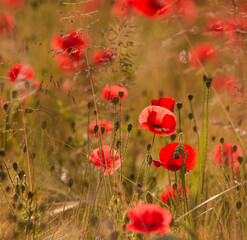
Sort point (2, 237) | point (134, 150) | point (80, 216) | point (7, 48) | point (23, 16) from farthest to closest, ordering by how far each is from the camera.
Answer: point (23, 16), point (7, 48), point (134, 150), point (80, 216), point (2, 237)

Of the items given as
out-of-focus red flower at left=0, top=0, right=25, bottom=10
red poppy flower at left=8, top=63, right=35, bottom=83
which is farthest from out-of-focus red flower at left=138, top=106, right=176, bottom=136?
out-of-focus red flower at left=0, top=0, right=25, bottom=10

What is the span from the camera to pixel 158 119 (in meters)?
0.94

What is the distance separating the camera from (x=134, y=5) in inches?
71.1

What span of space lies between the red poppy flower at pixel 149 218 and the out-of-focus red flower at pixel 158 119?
239 millimetres

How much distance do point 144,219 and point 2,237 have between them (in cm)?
32

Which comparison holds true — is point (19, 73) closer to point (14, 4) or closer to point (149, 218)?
point (149, 218)

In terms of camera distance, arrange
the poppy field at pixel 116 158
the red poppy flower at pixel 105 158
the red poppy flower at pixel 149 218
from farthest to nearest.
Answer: the red poppy flower at pixel 105 158 < the poppy field at pixel 116 158 < the red poppy flower at pixel 149 218

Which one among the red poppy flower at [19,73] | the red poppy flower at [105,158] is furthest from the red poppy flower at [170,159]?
the red poppy flower at [19,73]

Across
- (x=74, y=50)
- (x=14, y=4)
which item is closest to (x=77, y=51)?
(x=74, y=50)

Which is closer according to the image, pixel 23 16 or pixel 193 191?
pixel 193 191

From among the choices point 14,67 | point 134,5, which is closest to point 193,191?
point 14,67

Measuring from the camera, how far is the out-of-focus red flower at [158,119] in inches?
36.5

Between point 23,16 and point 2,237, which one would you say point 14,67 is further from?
point 23,16

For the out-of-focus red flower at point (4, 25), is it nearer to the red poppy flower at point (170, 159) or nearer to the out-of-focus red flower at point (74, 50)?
the out-of-focus red flower at point (74, 50)
